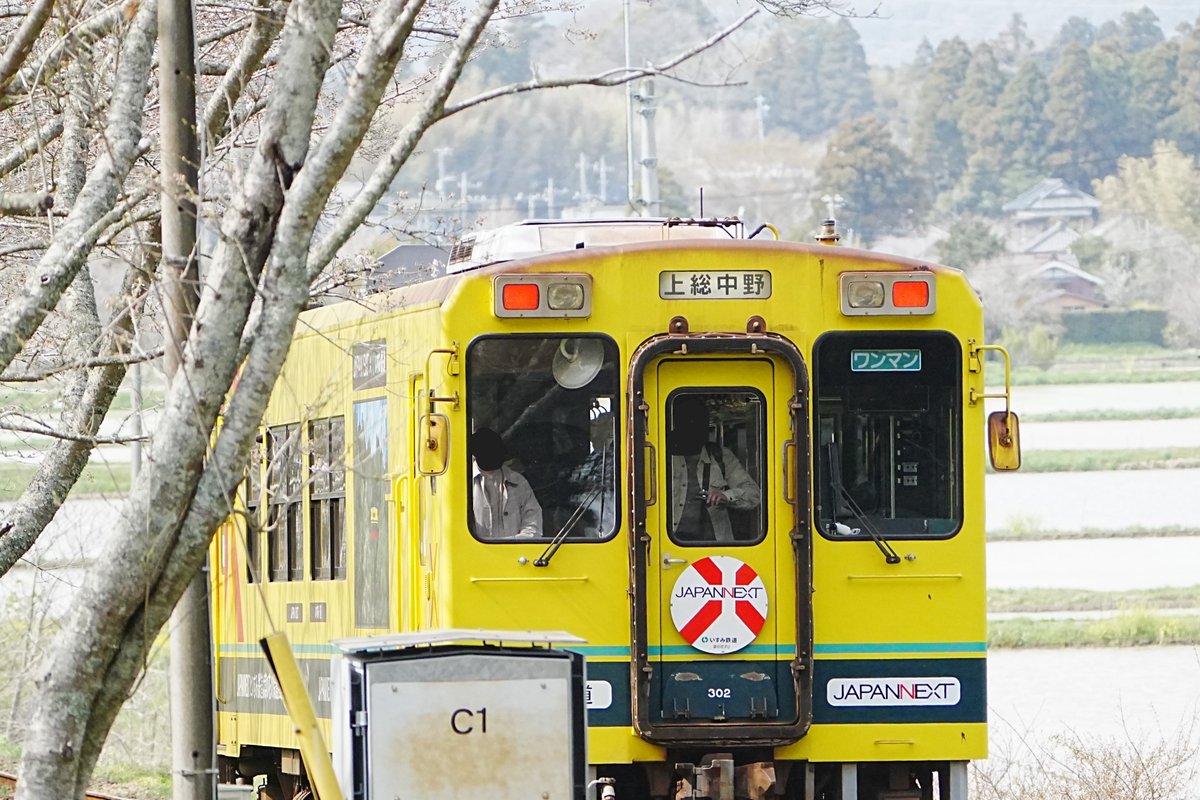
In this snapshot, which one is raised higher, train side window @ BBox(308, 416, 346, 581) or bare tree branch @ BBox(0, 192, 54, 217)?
bare tree branch @ BBox(0, 192, 54, 217)

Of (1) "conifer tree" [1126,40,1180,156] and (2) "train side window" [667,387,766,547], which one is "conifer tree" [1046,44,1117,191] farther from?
(2) "train side window" [667,387,766,547]

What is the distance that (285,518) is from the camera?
12.2 meters

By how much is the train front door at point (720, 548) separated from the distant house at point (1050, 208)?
93.4 meters

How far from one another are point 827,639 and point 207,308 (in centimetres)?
372

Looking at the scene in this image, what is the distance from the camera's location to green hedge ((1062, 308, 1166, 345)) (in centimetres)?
7038

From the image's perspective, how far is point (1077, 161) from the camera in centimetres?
11244

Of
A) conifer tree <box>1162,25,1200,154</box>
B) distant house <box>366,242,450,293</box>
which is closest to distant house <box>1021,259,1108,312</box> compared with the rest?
conifer tree <box>1162,25,1200,154</box>

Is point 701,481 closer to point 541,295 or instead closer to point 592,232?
point 541,295

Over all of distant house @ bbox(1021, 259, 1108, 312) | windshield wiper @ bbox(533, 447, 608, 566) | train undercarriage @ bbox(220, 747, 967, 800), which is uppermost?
distant house @ bbox(1021, 259, 1108, 312)

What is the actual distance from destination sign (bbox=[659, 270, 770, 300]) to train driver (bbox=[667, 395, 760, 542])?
477mm

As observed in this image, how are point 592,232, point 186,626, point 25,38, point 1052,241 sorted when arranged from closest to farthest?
point 186,626, point 25,38, point 592,232, point 1052,241

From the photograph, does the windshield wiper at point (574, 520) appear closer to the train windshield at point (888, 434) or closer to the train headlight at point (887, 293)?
the train windshield at point (888, 434)

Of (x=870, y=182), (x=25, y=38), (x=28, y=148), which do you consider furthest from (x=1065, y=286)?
(x=25, y=38)

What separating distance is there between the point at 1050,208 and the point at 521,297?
9900 centimetres
